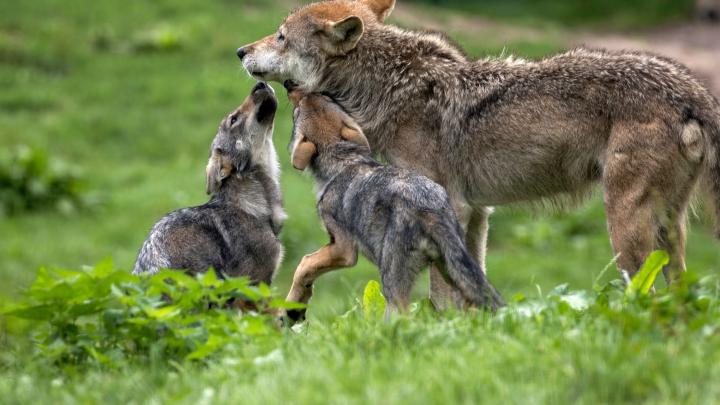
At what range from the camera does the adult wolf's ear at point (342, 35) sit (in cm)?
778

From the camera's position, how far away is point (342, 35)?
7875mm

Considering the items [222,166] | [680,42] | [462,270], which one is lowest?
[462,270]

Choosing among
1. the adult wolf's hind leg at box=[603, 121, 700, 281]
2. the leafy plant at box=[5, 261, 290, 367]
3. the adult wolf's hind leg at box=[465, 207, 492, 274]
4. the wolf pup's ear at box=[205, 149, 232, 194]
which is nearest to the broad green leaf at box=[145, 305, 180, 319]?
the leafy plant at box=[5, 261, 290, 367]

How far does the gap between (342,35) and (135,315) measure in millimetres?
3018

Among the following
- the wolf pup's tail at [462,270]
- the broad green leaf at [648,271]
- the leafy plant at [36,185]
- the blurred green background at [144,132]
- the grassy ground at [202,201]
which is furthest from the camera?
the leafy plant at [36,185]

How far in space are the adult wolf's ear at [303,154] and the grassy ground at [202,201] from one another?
0.80 metres

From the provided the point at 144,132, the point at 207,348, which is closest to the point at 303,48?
the point at 207,348

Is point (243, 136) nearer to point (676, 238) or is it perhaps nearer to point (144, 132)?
point (676, 238)

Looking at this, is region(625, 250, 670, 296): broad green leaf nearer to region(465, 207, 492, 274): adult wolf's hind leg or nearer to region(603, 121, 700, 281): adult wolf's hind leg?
region(603, 121, 700, 281): adult wolf's hind leg

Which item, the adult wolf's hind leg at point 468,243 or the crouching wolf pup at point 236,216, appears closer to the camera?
the crouching wolf pup at point 236,216

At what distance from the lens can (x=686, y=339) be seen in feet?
15.5

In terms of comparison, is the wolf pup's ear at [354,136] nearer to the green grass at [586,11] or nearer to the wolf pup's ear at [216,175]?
the wolf pup's ear at [216,175]

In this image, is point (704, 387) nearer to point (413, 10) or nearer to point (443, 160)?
point (443, 160)

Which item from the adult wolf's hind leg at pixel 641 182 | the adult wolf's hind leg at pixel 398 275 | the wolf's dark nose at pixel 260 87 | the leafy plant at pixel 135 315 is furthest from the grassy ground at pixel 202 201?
the wolf's dark nose at pixel 260 87
